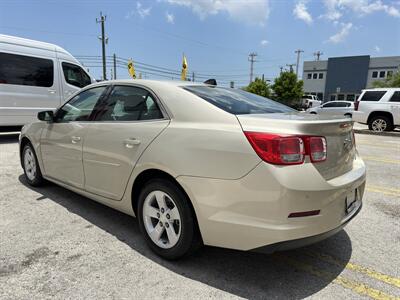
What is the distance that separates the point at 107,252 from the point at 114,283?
0.51 meters

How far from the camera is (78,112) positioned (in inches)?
149

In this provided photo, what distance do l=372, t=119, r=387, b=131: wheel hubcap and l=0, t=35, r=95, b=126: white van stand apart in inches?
470

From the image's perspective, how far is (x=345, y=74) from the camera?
49.8m

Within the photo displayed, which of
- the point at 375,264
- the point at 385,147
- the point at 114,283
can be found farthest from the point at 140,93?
the point at 385,147

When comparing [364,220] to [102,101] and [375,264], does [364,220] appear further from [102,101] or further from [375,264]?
[102,101]

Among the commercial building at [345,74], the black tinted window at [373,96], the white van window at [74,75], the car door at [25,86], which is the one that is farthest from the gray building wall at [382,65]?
the car door at [25,86]

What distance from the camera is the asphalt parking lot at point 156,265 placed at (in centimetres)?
237

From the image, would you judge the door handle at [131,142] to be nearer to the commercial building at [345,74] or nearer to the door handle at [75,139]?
the door handle at [75,139]

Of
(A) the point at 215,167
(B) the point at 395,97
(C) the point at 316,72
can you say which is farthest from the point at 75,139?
(C) the point at 316,72

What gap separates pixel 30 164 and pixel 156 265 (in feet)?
9.93

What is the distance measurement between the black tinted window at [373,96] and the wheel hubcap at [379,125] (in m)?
0.93

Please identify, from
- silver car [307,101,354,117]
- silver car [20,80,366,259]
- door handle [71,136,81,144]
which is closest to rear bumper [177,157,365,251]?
silver car [20,80,366,259]

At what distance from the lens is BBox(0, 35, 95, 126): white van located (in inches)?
336

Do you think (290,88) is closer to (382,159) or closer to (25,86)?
(382,159)
